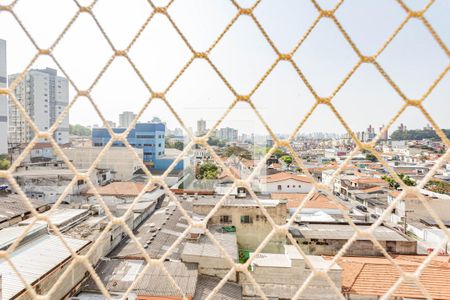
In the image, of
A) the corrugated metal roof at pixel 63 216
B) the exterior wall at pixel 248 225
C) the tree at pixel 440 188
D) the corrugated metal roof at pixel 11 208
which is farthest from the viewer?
the tree at pixel 440 188

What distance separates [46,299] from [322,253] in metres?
4.79

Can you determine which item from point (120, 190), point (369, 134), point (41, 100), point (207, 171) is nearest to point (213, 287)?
point (369, 134)

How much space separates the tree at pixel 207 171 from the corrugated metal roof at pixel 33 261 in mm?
7229

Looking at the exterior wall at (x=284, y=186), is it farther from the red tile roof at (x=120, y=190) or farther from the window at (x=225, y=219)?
the window at (x=225, y=219)

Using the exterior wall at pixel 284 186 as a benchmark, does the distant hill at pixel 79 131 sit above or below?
above

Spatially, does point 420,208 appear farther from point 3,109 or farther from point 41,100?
point 41,100

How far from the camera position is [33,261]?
8.69 ft

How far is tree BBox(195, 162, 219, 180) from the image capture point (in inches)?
412

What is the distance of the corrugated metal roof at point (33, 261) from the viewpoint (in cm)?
224

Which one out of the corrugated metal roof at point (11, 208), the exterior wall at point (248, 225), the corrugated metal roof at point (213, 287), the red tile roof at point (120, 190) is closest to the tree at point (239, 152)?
the red tile roof at point (120, 190)

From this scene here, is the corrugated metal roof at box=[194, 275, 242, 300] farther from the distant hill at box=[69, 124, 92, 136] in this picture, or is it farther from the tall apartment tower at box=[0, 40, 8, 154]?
the distant hill at box=[69, 124, 92, 136]

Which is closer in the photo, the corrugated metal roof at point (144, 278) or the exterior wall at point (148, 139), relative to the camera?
the corrugated metal roof at point (144, 278)

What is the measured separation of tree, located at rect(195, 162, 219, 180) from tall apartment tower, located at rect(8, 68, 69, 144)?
7.38 m

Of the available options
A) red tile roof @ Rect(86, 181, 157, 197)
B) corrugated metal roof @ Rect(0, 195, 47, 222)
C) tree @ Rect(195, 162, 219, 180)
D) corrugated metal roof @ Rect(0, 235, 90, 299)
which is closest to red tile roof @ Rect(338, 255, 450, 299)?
corrugated metal roof @ Rect(0, 235, 90, 299)
